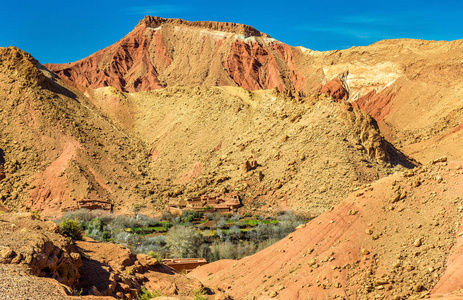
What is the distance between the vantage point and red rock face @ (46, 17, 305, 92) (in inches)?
4294

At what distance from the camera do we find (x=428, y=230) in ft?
52.1

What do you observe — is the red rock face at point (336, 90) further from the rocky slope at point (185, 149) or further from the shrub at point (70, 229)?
the shrub at point (70, 229)

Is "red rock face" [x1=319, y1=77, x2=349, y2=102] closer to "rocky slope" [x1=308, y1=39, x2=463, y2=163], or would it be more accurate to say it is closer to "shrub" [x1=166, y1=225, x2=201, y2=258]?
"rocky slope" [x1=308, y1=39, x2=463, y2=163]

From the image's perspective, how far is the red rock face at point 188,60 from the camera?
4294 inches

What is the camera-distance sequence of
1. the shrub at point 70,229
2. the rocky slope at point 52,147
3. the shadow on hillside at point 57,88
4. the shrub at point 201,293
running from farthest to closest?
1. the shadow on hillside at point 57,88
2. the rocky slope at point 52,147
3. the shrub at point 70,229
4. the shrub at point 201,293

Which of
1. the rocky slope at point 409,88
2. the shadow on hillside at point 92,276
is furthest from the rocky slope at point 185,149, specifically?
the shadow on hillside at point 92,276

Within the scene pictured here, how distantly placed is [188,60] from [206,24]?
13235 mm

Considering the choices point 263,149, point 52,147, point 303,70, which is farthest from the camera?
point 303,70

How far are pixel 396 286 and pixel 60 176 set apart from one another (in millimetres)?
36168

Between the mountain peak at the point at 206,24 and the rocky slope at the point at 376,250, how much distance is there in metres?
105

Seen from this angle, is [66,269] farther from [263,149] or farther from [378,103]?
[378,103]

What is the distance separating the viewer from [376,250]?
53.8 feet

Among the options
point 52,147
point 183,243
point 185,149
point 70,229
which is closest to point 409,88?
point 185,149

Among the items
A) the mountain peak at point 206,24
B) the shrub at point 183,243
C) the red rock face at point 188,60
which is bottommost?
the shrub at point 183,243
